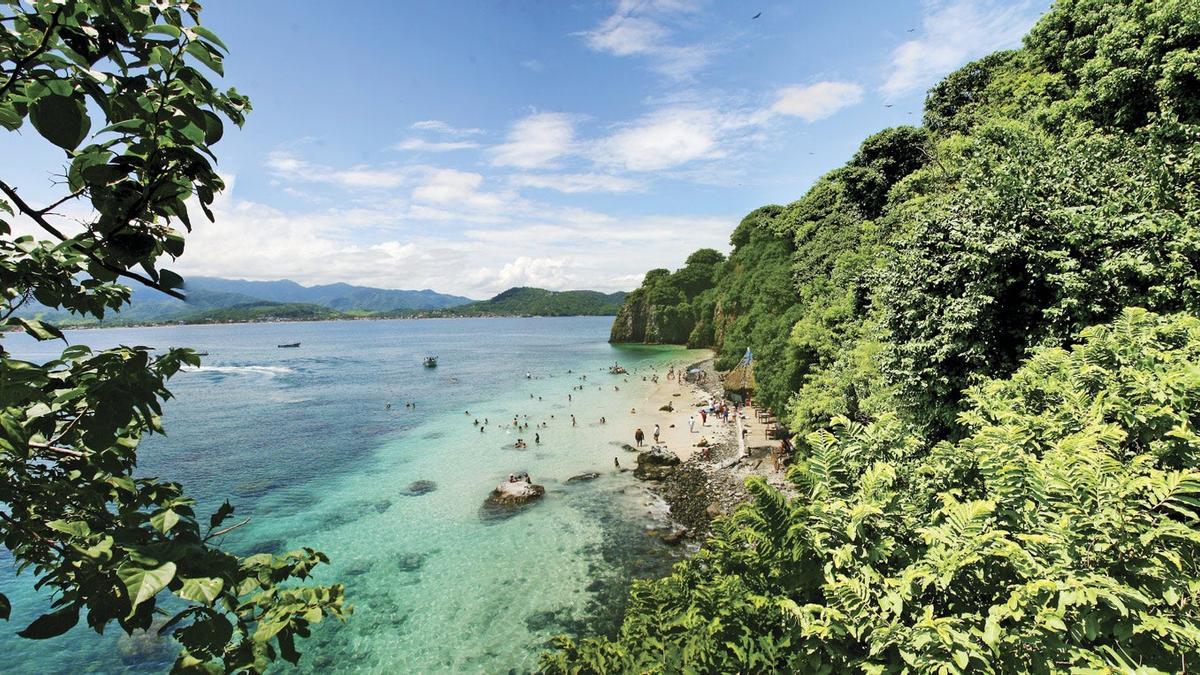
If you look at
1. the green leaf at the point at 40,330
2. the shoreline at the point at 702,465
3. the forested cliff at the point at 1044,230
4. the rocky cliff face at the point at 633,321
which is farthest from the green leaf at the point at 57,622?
the rocky cliff face at the point at 633,321

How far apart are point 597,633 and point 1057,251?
18944mm

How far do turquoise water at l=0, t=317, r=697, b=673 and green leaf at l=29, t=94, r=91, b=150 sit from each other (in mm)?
2194

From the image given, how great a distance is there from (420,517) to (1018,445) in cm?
3001

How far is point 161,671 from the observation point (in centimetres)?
1792

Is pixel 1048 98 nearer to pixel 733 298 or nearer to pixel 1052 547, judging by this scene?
pixel 1052 547

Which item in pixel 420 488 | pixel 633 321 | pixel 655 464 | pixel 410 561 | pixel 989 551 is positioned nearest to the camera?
pixel 989 551


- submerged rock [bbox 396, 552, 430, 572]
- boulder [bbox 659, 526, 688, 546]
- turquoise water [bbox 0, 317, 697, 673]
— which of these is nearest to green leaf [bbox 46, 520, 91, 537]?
turquoise water [bbox 0, 317, 697, 673]

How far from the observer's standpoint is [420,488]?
35.5 m

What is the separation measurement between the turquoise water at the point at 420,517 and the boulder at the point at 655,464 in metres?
1.61

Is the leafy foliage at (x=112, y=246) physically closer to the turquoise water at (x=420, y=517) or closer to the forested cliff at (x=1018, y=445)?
the turquoise water at (x=420, y=517)

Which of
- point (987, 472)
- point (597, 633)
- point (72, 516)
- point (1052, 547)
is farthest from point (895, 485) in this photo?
point (597, 633)

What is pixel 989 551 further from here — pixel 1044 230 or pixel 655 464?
pixel 655 464

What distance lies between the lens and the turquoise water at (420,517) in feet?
64.8

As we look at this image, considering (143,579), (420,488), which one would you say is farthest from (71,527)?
(420,488)
